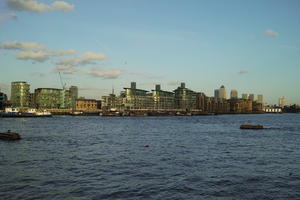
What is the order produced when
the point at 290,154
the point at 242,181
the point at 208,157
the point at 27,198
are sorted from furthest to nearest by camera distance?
the point at 290,154 < the point at 208,157 < the point at 242,181 < the point at 27,198

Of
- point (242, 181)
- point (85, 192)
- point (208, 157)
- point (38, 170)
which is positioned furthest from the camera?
point (208, 157)

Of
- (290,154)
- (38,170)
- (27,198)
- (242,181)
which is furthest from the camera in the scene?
(290,154)

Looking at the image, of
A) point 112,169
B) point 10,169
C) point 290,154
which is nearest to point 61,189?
point 112,169

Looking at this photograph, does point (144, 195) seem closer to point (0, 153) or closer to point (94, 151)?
point (94, 151)

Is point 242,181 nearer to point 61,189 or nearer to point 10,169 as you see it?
point 61,189

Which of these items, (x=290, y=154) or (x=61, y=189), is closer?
(x=61, y=189)

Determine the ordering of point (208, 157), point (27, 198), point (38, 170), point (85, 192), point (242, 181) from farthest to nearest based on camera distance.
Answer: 1. point (208, 157)
2. point (38, 170)
3. point (242, 181)
4. point (85, 192)
5. point (27, 198)

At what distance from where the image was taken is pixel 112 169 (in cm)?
3728

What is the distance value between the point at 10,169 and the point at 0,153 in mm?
14088

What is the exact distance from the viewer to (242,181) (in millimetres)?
31500

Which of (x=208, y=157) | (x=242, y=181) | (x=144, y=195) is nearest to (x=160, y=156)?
(x=208, y=157)

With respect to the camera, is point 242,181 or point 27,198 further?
point 242,181

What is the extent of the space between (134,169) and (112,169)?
105 inches

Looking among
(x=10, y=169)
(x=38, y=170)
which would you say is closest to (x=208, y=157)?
(x=38, y=170)
